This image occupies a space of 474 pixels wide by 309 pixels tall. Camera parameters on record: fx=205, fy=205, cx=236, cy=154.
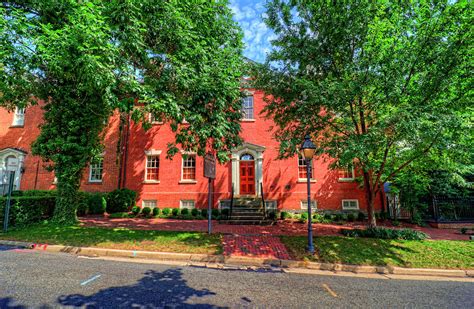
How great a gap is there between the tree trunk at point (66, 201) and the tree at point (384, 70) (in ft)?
32.9

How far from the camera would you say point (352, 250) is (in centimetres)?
693

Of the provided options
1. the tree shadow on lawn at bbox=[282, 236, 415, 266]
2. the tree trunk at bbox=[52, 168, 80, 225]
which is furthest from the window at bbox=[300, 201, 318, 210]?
the tree trunk at bbox=[52, 168, 80, 225]

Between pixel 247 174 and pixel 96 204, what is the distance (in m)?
9.98

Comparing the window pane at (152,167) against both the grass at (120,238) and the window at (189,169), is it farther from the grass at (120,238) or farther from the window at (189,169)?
the grass at (120,238)

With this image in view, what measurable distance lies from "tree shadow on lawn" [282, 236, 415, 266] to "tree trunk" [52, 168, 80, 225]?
9756 millimetres

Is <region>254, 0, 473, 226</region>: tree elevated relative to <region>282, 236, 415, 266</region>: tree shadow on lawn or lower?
elevated

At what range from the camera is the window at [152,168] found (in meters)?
14.9

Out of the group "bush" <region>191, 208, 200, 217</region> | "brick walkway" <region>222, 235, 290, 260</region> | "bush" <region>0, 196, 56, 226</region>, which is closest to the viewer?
"brick walkway" <region>222, 235, 290, 260</region>

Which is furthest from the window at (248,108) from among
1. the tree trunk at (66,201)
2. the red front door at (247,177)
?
the tree trunk at (66,201)

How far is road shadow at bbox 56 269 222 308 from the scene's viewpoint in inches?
142

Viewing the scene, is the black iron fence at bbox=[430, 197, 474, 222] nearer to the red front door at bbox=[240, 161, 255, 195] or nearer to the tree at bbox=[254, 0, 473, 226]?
the tree at bbox=[254, 0, 473, 226]

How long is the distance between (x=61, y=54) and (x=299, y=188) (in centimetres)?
1338

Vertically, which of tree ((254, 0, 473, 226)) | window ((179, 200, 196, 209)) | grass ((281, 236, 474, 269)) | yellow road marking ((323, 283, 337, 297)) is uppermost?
tree ((254, 0, 473, 226))

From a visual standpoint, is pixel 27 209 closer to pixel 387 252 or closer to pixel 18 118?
pixel 18 118
